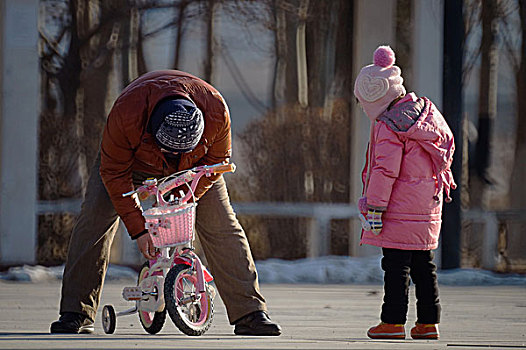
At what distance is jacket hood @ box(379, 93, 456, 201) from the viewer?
17.9 feet

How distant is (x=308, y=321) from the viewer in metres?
6.16

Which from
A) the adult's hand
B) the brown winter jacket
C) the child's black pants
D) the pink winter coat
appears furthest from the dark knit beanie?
the child's black pants

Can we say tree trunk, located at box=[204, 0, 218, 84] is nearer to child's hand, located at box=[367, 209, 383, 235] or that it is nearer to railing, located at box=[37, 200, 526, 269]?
railing, located at box=[37, 200, 526, 269]

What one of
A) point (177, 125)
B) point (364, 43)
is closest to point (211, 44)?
point (364, 43)

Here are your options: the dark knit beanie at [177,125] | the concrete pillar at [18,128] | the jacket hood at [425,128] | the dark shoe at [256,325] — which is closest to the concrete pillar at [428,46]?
the concrete pillar at [18,128]

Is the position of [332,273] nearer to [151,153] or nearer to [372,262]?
[372,262]

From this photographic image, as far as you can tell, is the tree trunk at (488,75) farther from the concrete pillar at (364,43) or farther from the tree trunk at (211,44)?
the tree trunk at (211,44)

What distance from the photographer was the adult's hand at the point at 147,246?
16.8 ft

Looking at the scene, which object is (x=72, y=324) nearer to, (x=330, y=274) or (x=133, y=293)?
(x=133, y=293)

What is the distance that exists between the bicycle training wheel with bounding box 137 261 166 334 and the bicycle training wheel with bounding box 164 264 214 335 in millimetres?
197

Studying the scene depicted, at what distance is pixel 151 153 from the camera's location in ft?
16.5

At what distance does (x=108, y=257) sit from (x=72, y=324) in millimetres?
338

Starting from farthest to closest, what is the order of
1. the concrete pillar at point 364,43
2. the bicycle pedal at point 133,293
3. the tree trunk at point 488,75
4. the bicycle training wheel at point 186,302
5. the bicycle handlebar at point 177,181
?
the tree trunk at point 488,75, the concrete pillar at point 364,43, the bicycle pedal at point 133,293, the bicycle handlebar at point 177,181, the bicycle training wheel at point 186,302

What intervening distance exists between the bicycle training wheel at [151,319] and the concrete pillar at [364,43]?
4537 millimetres
